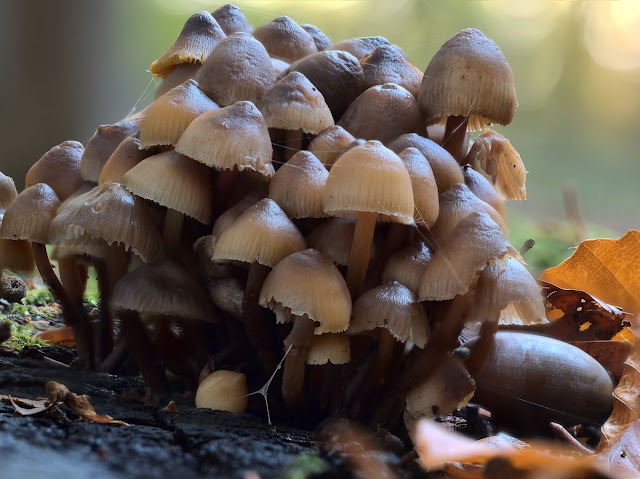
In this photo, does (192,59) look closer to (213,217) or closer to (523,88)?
(213,217)

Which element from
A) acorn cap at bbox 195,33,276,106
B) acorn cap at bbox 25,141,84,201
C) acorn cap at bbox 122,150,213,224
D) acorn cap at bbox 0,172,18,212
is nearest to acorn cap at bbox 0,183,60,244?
acorn cap at bbox 25,141,84,201

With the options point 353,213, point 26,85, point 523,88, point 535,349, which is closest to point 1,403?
point 353,213

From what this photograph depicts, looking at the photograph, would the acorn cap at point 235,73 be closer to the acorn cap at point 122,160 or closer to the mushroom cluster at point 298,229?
the mushroom cluster at point 298,229

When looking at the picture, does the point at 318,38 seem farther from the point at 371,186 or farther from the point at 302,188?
the point at 371,186

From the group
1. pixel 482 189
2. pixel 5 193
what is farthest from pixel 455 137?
pixel 5 193

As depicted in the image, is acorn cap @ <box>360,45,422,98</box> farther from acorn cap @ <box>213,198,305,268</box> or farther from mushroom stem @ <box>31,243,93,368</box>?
mushroom stem @ <box>31,243,93,368</box>

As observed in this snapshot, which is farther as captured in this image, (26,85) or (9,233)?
(26,85)

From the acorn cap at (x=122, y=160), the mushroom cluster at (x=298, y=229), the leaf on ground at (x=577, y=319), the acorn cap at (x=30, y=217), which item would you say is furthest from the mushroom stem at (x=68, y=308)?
the leaf on ground at (x=577, y=319)

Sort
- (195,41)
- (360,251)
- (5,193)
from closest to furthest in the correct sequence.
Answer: (360,251) < (195,41) < (5,193)
